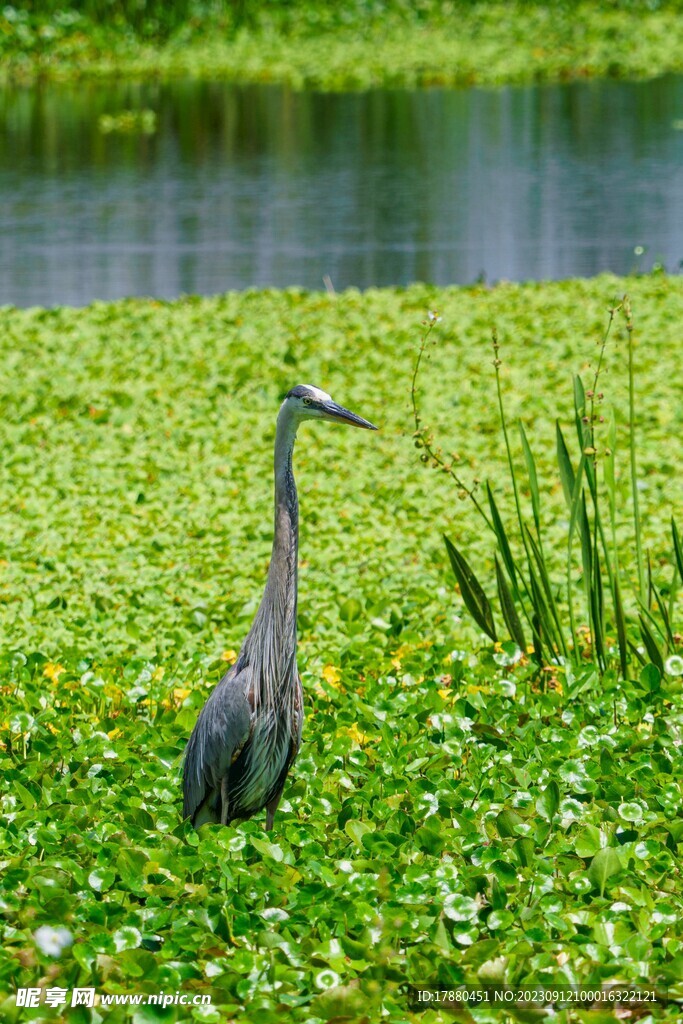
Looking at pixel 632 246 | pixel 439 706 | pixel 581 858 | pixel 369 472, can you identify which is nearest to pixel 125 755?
pixel 439 706

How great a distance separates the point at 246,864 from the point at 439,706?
1049 mm

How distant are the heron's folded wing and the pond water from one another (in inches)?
274

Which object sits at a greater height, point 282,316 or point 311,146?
point 311,146

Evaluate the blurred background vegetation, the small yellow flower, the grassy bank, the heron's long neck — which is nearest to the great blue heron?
the heron's long neck

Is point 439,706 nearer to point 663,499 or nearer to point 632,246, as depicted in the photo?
point 663,499

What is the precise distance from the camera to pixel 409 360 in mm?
8820

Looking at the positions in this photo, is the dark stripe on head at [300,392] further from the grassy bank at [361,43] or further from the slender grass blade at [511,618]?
the grassy bank at [361,43]

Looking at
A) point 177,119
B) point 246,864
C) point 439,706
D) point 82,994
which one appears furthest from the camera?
point 177,119

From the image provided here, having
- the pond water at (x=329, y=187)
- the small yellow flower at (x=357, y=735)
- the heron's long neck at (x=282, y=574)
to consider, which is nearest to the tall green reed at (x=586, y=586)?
the small yellow flower at (x=357, y=735)

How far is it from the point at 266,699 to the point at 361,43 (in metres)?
23.0

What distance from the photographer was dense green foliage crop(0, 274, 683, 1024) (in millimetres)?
3312

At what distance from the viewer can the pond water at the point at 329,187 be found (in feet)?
43.3

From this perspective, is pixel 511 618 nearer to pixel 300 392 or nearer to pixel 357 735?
pixel 357 735

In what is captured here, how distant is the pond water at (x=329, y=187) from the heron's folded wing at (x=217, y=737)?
22.9 feet
